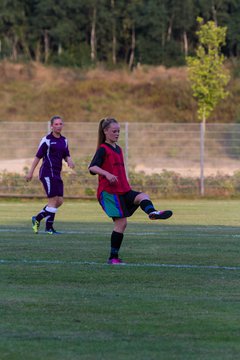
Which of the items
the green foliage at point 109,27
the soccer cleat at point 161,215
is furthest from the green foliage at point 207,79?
the green foliage at point 109,27

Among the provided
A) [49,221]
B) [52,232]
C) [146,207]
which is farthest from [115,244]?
[49,221]

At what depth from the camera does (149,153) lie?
3334cm

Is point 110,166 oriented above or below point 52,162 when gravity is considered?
above

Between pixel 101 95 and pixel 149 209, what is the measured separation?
154 ft

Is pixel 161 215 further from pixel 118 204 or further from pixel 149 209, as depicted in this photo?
pixel 118 204

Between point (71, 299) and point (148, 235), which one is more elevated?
point (71, 299)

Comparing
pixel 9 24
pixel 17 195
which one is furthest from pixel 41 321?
pixel 9 24

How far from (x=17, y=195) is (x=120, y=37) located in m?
53.7

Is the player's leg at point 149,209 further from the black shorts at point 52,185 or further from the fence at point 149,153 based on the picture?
the fence at point 149,153

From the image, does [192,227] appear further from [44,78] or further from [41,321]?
[44,78]

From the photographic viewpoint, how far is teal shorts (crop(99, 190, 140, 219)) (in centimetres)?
1092

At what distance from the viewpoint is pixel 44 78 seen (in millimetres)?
61375

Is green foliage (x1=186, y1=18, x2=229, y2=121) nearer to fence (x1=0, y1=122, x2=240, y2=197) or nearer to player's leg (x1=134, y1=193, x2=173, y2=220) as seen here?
fence (x1=0, y1=122, x2=240, y2=197)


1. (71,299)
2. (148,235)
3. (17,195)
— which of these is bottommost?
(17,195)
